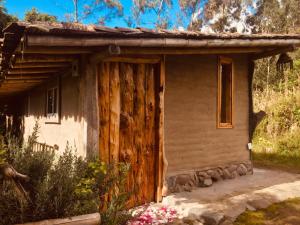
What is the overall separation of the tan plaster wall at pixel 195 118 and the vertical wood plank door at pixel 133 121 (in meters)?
0.45

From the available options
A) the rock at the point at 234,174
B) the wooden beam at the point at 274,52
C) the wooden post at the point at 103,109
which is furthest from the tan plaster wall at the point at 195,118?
the wooden post at the point at 103,109

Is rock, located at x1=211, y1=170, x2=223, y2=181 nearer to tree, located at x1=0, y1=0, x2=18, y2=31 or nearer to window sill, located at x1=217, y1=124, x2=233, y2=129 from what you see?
window sill, located at x1=217, y1=124, x2=233, y2=129

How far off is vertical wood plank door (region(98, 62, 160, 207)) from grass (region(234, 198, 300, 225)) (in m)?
1.82

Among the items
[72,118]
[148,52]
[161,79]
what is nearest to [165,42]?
[148,52]

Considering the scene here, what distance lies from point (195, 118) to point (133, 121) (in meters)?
1.71

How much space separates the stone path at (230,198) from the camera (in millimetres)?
5453

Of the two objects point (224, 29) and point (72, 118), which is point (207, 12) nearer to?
point (224, 29)

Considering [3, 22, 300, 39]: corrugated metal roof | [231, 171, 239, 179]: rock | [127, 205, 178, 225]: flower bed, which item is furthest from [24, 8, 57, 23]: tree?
[127, 205, 178, 225]: flower bed

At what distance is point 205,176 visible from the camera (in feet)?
24.2

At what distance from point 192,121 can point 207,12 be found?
72.8 feet

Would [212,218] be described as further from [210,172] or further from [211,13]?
[211,13]

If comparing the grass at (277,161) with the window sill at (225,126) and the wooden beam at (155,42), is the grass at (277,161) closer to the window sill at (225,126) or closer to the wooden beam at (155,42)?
the window sill at (225,126)

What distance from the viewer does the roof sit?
421cm

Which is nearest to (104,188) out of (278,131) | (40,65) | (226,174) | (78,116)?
(78,116)
